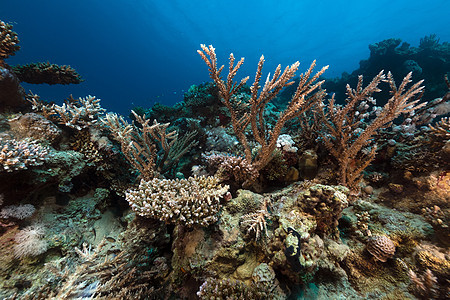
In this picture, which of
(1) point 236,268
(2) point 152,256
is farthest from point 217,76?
(2) point 152,256

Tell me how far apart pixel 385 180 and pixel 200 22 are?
9414 cm

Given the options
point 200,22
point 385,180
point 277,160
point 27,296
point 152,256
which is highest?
point 200,22

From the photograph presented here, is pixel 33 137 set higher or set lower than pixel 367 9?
lower

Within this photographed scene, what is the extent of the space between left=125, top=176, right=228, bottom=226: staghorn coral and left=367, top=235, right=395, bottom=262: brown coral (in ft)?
8.88

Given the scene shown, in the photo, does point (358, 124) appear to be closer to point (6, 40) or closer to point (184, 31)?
point (6, 40)

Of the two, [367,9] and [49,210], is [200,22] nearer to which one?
[367,9]

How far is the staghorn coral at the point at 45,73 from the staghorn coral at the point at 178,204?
5.43 metres

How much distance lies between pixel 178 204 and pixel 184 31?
313ft

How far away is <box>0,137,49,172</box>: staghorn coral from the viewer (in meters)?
2.82

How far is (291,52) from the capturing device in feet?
285

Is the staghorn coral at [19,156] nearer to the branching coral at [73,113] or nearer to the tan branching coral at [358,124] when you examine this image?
the branching coral at [73,113]

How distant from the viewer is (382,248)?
2.76 metres

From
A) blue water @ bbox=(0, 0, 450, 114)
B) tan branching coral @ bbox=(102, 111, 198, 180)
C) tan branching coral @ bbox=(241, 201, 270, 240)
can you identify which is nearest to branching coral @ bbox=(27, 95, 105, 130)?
tan branching coral @ bbox=(102, 111, 198, 180)

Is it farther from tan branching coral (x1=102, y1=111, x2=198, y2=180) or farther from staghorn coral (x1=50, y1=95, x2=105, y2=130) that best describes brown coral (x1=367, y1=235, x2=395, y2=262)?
staghorn coral (x1=50, y1=95, x2=105, y2=130)
